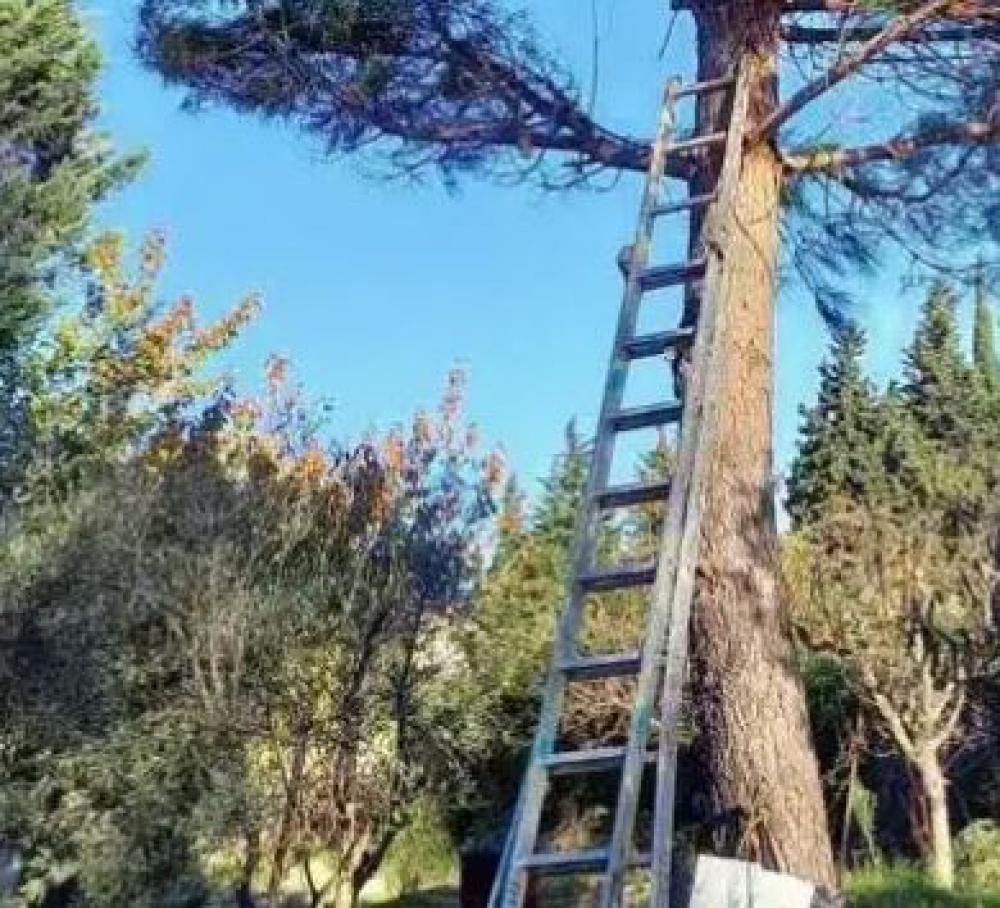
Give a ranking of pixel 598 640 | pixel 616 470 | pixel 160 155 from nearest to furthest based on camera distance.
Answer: pixel 616 470 → pixel 598 640 → pixel 160 155

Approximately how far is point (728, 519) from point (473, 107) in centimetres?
206

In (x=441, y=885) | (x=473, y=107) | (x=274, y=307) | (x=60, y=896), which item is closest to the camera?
(x=473, y=107)

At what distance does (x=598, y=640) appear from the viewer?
442 inches

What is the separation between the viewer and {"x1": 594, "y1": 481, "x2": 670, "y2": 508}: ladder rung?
425 centimetres

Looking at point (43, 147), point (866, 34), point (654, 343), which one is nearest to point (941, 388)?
point (43, 147)

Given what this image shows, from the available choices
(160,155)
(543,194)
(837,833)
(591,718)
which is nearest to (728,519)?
(543,194)

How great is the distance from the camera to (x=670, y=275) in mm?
4730

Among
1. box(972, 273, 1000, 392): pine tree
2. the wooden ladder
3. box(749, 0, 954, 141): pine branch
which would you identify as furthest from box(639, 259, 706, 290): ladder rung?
box(972, 273, 1000, 392): pine tree

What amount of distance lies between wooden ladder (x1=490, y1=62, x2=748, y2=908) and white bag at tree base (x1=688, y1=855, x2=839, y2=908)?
0.35 metres

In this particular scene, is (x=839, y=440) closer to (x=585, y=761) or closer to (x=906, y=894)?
(x=906, y=894)

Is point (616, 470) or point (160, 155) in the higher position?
point (160, 155)

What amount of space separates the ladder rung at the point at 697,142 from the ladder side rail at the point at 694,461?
0.23 feet

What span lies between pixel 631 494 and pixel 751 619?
0.71 meters

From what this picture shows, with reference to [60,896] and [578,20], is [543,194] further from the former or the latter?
[60,896]
